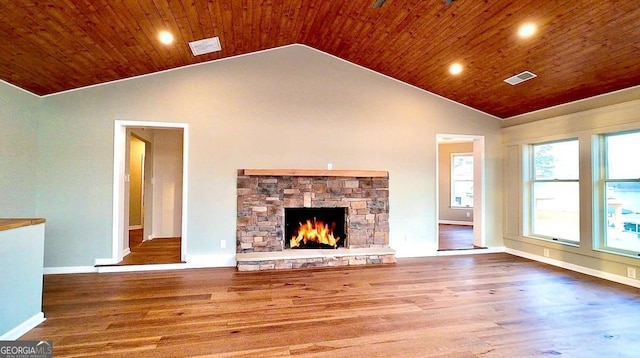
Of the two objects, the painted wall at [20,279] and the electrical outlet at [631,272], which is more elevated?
the painted wall at [20,279]

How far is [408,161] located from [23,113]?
559cm

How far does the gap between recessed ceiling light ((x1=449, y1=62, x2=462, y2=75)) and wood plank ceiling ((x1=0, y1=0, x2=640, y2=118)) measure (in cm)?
7

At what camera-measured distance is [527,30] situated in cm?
332

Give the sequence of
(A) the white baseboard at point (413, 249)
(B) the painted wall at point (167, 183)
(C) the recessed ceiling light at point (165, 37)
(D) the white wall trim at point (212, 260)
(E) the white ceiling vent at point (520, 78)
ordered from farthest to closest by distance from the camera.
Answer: (B) the painted wall at point (167, 183) < (A) the white baseboard at point (413, 249) < (D) the white wall trim at point (212, 260) < (E) the white ceiling vent at point (520, 78) < (C) the recessed ceiling light at point (165, 37)

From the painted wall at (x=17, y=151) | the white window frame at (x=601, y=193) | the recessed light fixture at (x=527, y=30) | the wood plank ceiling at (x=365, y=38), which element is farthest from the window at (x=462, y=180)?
the painted wall at (x=17, y=151)

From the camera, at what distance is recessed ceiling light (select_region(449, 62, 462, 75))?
14.4 ft

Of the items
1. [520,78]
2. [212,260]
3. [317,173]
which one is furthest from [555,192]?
[212,260]

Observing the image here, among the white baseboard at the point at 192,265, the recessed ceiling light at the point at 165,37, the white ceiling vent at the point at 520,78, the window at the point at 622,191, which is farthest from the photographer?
the white baseboard at the point at 192,265

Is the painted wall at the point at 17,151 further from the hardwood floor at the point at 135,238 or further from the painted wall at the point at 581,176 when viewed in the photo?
the painted wall at the point at 581,176

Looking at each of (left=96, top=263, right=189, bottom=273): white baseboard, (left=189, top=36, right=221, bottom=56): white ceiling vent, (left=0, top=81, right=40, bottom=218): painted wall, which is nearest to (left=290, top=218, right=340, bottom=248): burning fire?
(left=96, top=263, right=189, bottom=273): white baseboard

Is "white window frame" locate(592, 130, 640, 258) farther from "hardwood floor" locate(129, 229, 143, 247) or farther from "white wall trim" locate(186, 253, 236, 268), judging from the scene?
"hardwood floor" locate(129, 229, 143, 247)

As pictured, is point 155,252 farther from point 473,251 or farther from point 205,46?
point 473,251

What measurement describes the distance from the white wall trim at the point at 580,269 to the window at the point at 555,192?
365 mm

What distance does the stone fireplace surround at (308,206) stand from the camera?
470 cm
